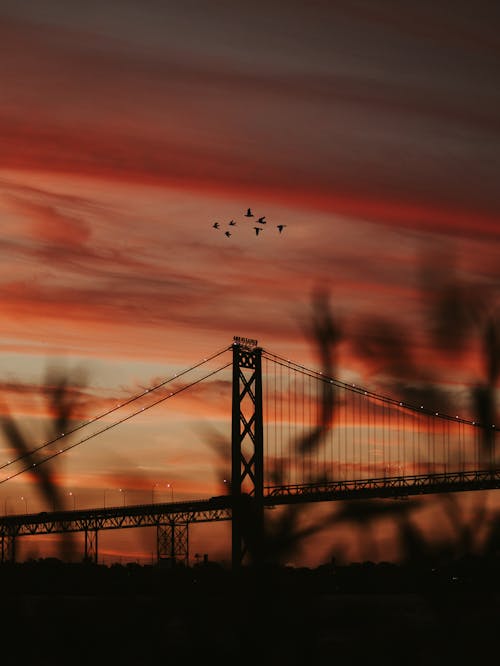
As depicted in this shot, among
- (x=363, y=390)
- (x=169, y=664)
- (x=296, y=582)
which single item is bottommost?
(x=169, y=664)

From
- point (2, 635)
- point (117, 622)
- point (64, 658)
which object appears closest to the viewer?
point (64, 658)

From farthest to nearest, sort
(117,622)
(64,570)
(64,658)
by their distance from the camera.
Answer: (64,570) < (117,622) < (64,658)

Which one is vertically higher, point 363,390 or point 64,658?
point 363,390

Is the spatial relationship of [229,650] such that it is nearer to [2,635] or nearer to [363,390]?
[2,635]

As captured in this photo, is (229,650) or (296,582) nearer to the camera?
(229,650)

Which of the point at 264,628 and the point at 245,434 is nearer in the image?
the point at 264,628

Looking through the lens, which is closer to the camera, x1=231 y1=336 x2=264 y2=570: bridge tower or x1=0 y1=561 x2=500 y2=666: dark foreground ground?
x1=0 y1=561 x2=500 y2=666: dark foreground ground

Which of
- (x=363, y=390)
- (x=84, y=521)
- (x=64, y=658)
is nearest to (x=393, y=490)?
(x=363, y=390)

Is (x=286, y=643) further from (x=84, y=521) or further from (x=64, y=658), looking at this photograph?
(x=84, y=521)

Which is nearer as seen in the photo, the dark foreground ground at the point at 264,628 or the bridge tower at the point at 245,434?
the dark foreground ground at the point at 264,628
